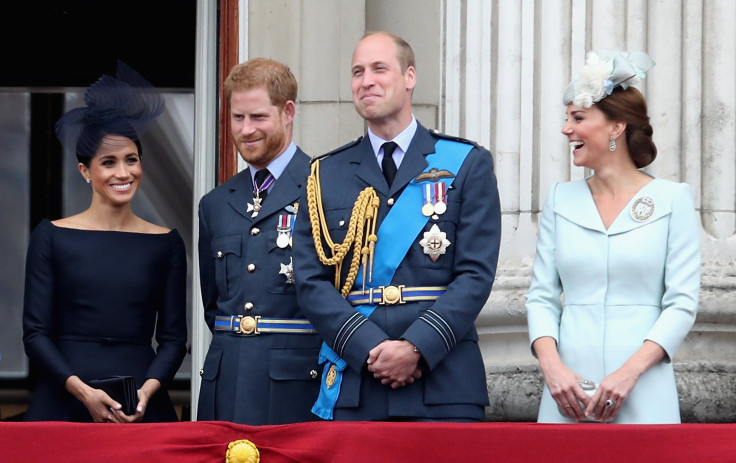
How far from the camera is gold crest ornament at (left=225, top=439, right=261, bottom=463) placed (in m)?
3.21

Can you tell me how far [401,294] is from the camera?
3691 mm

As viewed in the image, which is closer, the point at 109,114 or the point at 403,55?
the point at 403,55

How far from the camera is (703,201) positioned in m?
4.84

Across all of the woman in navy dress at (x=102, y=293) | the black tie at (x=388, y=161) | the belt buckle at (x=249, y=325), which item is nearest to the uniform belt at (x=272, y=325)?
the belt buckle at (x=249, y=325)

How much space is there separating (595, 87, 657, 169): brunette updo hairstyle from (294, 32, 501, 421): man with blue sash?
36 cm

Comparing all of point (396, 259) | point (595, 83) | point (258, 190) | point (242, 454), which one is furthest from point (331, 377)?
point (595, 83)

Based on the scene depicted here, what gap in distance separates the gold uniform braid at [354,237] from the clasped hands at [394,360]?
0.26 m

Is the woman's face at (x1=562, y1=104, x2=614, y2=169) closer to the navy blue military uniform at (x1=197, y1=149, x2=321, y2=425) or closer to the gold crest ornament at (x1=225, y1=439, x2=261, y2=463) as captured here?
the navy blue military uniform at (x1=197, y1=149, x2=321, y2=425)

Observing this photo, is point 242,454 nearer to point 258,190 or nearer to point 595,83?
point 258,190

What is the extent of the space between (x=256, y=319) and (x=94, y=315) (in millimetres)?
530

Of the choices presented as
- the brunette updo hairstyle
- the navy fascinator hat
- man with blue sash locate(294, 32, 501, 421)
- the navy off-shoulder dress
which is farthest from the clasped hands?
the navy fascinator hat

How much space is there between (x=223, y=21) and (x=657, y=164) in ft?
6.13

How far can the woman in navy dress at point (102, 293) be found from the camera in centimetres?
422

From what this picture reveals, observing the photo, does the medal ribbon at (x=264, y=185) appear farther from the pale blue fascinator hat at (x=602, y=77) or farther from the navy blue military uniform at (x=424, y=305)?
the pale blue fascinator hat at (x=602, y=77)
